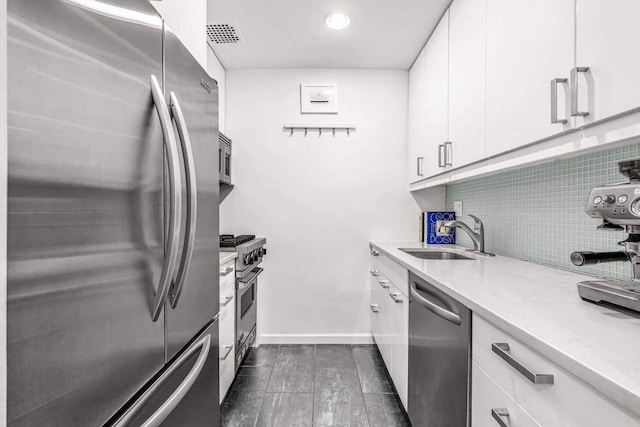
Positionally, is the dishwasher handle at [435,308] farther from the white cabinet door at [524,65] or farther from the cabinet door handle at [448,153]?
the cabinet door handle at [448,153]

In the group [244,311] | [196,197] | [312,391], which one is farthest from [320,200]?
[196,197]

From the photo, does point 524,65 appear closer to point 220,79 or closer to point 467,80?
point 467,80

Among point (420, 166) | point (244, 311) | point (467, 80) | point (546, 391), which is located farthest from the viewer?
point (420, 166)

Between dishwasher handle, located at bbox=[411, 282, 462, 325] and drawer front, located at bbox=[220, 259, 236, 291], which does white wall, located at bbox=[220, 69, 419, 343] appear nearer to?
drawer front, located at bbox=[220, 259, 236, 291]

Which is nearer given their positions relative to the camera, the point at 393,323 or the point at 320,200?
the point at 393,323

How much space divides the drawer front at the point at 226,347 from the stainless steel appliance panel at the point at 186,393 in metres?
0.51

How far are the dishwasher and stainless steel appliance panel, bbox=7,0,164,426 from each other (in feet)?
2.99

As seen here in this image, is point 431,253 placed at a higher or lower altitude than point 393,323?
higher

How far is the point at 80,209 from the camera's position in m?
0.56

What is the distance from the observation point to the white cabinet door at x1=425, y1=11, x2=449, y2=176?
2.04m

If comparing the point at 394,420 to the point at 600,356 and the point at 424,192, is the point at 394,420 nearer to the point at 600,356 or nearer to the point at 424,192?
the point at 600,356

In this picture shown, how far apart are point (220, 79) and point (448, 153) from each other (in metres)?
1.97

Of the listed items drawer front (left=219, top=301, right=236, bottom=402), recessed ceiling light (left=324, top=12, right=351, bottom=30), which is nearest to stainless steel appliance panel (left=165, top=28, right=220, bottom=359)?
drawer front (left=219, top=301, right=236, bottom=402)

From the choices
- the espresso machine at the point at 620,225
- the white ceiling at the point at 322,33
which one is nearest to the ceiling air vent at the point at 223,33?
the white ceiling at the point at 322,33
